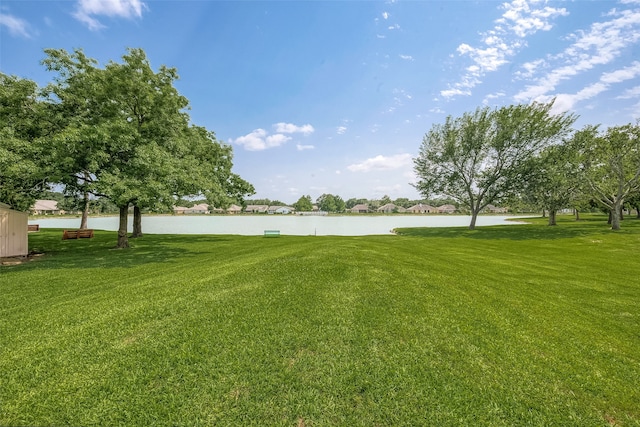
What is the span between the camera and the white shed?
13906 millimetres

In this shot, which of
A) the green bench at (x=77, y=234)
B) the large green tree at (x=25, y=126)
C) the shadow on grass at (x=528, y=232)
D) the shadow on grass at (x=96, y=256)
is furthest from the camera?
the shadow on grass at (x=528, y=232)

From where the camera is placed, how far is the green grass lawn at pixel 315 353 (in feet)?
11.8

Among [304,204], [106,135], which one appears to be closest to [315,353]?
[106,135]

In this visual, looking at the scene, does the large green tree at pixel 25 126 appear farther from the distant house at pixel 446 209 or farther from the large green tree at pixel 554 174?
the distant house at pixel 446 209

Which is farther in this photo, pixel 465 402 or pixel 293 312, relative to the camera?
pixel 293 312

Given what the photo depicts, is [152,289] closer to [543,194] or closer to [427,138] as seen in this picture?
[427,138]

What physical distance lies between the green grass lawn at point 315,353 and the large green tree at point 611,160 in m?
30.3

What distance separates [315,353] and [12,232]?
61.2ft

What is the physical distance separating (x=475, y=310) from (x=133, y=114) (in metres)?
19.6

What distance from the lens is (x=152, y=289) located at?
305 inches

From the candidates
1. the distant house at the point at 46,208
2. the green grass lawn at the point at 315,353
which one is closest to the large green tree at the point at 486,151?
the green grass lawn at the point at 315,353

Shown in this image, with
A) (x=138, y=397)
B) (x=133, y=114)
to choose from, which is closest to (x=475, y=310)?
(x=138, y=397)

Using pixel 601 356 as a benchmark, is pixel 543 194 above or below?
above

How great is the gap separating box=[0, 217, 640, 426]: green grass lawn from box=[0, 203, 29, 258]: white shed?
8.12 metres
